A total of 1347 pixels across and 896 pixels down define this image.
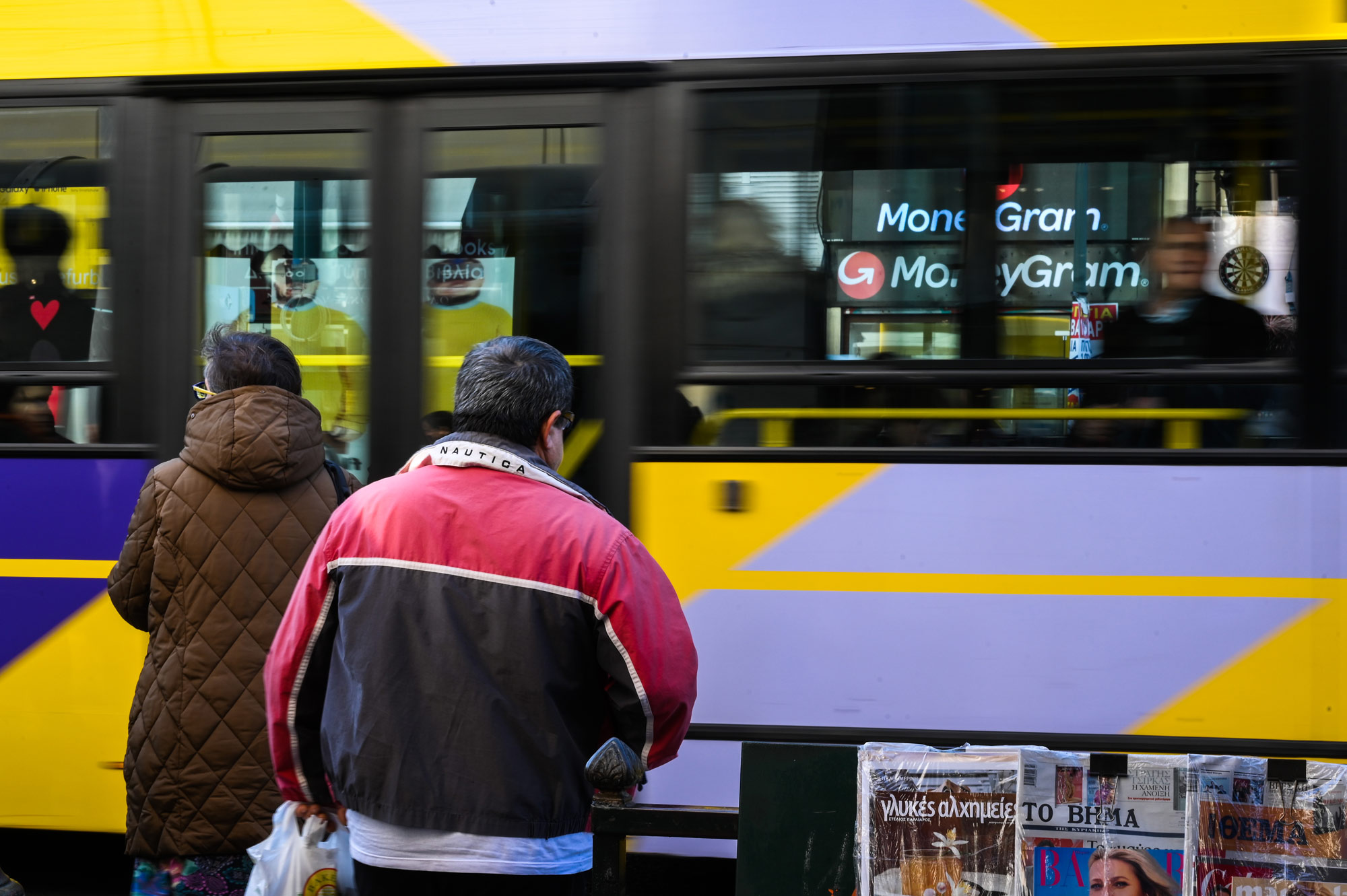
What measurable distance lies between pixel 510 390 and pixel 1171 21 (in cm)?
263

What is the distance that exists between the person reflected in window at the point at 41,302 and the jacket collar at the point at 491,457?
8.38 ft

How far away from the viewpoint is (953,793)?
2.49m

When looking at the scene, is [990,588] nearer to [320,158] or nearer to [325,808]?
[325,808]

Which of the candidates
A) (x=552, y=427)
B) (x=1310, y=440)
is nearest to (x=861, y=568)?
(x=1310, y=440)

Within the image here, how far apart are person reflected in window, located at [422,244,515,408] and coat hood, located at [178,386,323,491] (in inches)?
42.9

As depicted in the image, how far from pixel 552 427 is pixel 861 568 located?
68.3 inches

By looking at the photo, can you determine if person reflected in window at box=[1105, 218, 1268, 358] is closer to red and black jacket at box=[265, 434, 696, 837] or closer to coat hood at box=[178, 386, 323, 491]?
red and black jacket at box=[265, 434, 696, 837]

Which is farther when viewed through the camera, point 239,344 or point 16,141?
point 16,141

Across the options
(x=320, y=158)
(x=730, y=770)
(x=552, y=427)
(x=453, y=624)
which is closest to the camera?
(x=453, y=624)

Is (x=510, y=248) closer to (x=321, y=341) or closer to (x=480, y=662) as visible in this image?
(x=321, y=341)

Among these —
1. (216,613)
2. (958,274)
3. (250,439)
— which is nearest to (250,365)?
(250,439)

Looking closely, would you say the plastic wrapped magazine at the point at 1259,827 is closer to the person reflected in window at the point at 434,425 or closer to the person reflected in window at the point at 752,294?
the person reflected in window at the point at 752,294

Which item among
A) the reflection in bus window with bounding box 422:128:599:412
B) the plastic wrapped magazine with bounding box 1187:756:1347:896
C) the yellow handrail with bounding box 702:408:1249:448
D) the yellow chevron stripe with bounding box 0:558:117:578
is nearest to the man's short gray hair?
the plastic wrapped magazine with bounding box 1187:756:1347:896

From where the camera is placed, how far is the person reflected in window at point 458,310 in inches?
166
